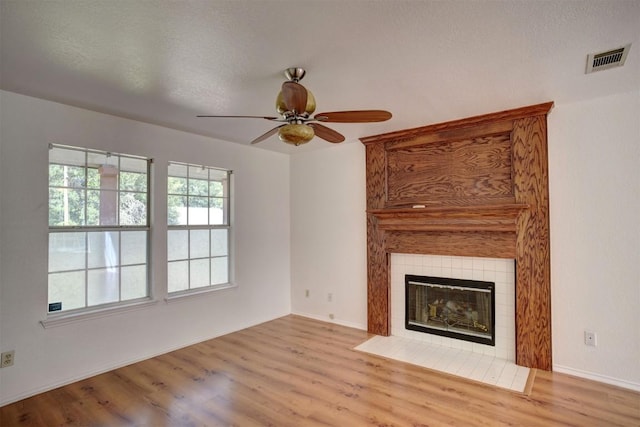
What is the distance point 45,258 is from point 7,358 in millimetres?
805

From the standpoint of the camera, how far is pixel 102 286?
3.26m

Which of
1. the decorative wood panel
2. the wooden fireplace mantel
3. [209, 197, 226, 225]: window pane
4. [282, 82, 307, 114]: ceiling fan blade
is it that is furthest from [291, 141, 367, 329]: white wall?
[282, 82, 307, 114]: ceiling fan blade

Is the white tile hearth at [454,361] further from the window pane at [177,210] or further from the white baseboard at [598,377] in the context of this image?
the window pane at [177,210]

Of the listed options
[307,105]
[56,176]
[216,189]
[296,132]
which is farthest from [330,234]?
[56,176]

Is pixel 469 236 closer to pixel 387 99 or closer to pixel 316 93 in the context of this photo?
pixel 387 99

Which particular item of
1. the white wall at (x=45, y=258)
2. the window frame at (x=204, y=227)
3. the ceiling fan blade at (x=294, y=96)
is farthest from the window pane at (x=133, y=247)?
the ceiling fan blade at (x=294, y=96)

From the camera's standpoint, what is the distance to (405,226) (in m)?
3.93

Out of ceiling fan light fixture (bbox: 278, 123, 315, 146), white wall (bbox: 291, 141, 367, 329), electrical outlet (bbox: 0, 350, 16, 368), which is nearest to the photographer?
ceiling fan light fixture (bbox: 278, 123, 315, 146)

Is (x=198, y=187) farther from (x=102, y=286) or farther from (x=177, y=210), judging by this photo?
(x=102, y=286)

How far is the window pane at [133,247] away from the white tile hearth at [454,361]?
2573 millimetres

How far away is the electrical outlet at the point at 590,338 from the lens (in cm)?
290

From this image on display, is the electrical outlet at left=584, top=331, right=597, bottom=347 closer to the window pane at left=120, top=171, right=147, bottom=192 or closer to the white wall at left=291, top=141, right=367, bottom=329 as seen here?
the white wall at left=291, top=141, right=367, bottom=329

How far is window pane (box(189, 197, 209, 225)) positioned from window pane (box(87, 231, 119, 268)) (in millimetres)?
879

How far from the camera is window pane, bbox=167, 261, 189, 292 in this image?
3816mm
